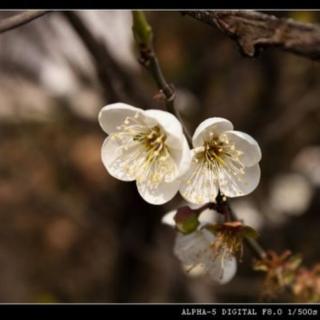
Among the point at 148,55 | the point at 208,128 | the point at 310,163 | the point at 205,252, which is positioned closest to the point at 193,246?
the point at 205,252

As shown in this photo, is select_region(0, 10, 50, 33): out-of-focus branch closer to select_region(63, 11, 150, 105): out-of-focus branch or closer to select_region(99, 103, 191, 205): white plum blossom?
select_region(99, 103, 191, 205): white plum blossom

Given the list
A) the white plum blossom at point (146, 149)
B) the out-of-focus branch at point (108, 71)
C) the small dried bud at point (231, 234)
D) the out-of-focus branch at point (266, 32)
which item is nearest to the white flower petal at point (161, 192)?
the white plum blossom at point (146, 149)

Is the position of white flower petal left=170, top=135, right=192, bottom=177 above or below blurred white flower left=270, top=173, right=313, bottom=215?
above

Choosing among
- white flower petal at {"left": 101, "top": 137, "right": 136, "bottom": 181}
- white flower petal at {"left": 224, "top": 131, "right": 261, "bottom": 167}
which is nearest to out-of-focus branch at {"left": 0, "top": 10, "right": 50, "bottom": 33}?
white flower petal at {"left": 101, "top": 137, "right": 136, "bottom": 181}

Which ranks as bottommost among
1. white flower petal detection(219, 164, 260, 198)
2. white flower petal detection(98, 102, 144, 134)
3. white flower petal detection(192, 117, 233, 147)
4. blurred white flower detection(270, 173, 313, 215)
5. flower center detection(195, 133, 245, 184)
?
blurred white flower detection(270, 173, 313, 215)

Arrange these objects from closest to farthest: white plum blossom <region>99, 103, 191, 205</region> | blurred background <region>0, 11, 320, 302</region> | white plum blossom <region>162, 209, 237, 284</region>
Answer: white plum blossom <region>99, 103, 191, 205</region>
white plum blossom <region>162, 209, 237, 284</region>
blurred background <region>0, 11, 320, 302</region>

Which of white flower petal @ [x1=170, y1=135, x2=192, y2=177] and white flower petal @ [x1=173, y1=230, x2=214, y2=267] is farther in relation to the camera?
white flower petal @ [x1=173, y1=230, x2=214, y2=267]

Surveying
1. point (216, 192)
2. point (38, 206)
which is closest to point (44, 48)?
point (38, 206)
